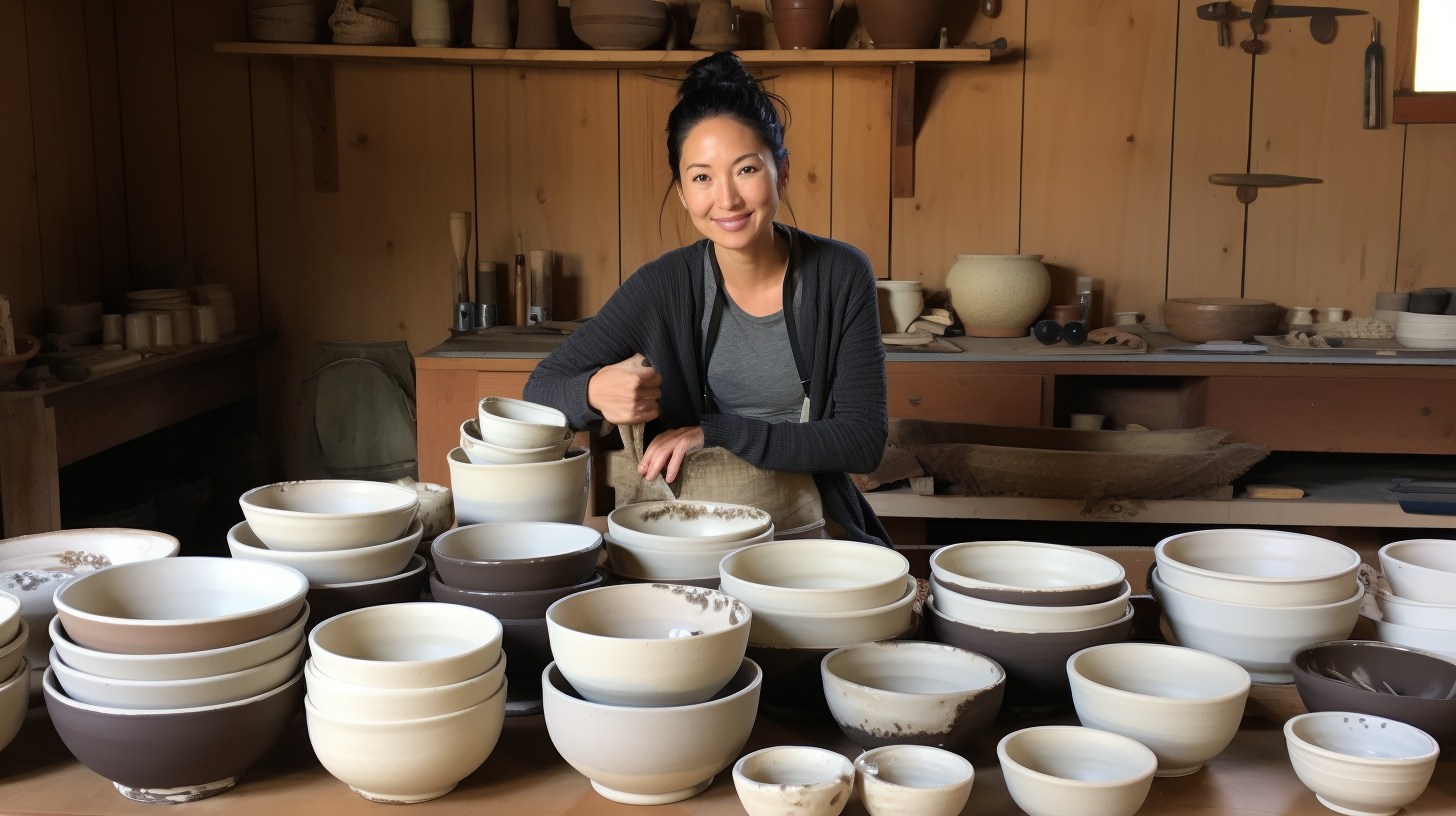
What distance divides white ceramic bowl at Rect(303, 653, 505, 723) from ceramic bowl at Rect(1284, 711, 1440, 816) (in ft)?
2.26

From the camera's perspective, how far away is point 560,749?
971 millimetres

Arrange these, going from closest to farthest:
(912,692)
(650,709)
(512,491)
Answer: (650,709) → (912,692) → (512,491)

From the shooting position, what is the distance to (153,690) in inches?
37.3

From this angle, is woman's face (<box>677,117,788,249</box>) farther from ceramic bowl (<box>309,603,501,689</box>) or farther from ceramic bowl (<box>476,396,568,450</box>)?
ceramic bowl (<box>309,603,501,689</box>)

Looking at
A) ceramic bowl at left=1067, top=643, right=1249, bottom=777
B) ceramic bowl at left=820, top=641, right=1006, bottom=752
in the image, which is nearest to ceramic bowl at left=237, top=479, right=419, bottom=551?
ceramic bowl at left=820, top=641, right=1006, bottom=752

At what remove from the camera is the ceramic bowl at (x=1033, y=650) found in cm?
110

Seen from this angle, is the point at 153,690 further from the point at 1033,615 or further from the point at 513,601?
the point at 1033,615

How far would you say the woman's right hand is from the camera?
1763mm

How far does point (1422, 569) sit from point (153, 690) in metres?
1.23

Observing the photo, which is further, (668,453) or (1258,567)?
(668,453)

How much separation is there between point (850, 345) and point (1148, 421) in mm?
1605

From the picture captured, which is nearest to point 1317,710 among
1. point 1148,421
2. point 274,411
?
point 1148,421

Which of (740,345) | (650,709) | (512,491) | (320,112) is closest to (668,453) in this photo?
(740,345)

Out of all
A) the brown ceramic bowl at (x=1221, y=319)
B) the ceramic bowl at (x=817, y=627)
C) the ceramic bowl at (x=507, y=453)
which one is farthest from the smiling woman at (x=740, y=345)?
the brown ceramic bowl at (x=1221, y=319)
